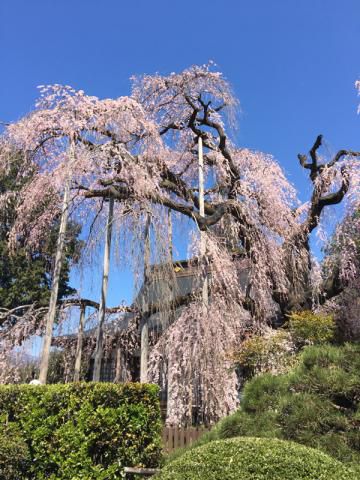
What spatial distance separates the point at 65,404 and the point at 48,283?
43.0 ft

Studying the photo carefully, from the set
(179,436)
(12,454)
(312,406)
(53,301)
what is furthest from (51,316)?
(312,406)

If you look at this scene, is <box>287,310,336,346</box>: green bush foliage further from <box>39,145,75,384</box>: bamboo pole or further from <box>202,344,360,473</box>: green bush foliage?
<box>39,145,75,384</box>: bamboo pole

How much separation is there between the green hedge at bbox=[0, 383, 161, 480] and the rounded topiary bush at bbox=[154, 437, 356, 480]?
2.33 meters

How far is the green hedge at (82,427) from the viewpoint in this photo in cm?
481

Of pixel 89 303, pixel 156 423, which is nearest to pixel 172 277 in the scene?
pixel 156 423

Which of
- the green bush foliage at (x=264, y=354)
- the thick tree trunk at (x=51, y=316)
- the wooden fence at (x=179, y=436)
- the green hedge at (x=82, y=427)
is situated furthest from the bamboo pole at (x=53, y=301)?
the green bush foliage at (x=264, y=354)

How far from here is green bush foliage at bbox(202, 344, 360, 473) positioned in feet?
10.9

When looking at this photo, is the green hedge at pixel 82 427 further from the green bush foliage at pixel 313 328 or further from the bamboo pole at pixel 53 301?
A: the green bush foliage at pixel 313 328

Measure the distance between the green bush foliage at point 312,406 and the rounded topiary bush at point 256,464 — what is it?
0.59 meters

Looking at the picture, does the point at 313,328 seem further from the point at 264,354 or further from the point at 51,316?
the point at 51,316

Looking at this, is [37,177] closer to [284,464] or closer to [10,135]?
[10,135]

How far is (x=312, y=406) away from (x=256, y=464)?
3.37 feet

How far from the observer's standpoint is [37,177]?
8477 mm

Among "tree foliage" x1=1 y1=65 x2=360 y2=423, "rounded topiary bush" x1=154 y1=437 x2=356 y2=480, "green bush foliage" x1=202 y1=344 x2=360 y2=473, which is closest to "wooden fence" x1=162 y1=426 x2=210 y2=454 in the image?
"tree foliage" x1=1 y1=65 x2=360 y2=423
